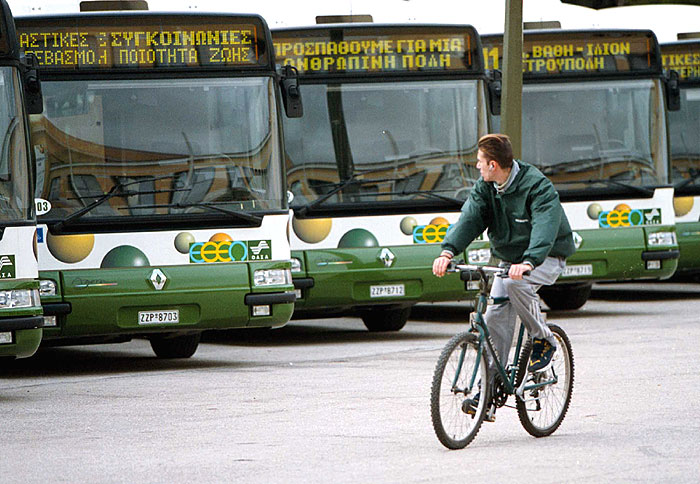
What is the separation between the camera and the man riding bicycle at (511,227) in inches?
320

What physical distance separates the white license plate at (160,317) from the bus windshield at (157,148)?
2.62 feet

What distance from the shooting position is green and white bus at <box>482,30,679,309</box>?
17391 millimetres

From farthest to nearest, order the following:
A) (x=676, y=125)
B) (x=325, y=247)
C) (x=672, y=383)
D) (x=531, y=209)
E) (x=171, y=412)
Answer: (x=676, y=125), (x=325, y=247), (x=672, y=383), (x=171, y=412), (x=531, y=209)

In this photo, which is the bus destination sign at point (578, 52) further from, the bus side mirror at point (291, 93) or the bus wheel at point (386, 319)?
the bus side mirror at point (291, 93)

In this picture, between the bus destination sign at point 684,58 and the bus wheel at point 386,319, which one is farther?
the bus destination sign at point 684,58

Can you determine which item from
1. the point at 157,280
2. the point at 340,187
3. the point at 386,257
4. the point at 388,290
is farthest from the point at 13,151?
the point at 388,290

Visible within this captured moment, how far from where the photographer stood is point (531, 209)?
8141mm

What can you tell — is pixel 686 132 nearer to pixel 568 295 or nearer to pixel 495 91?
pixel 568 295

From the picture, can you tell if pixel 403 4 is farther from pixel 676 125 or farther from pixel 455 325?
pixel 676 125

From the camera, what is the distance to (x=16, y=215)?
11148mm

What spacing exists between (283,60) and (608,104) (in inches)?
171

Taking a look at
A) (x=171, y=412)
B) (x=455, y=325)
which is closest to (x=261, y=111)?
(x=171, y=412)

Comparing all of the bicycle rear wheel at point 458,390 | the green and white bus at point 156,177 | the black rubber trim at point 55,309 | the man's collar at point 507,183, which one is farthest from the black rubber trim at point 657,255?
the bicycle rear wheel at point 458,390

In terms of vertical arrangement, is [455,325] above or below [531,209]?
below
